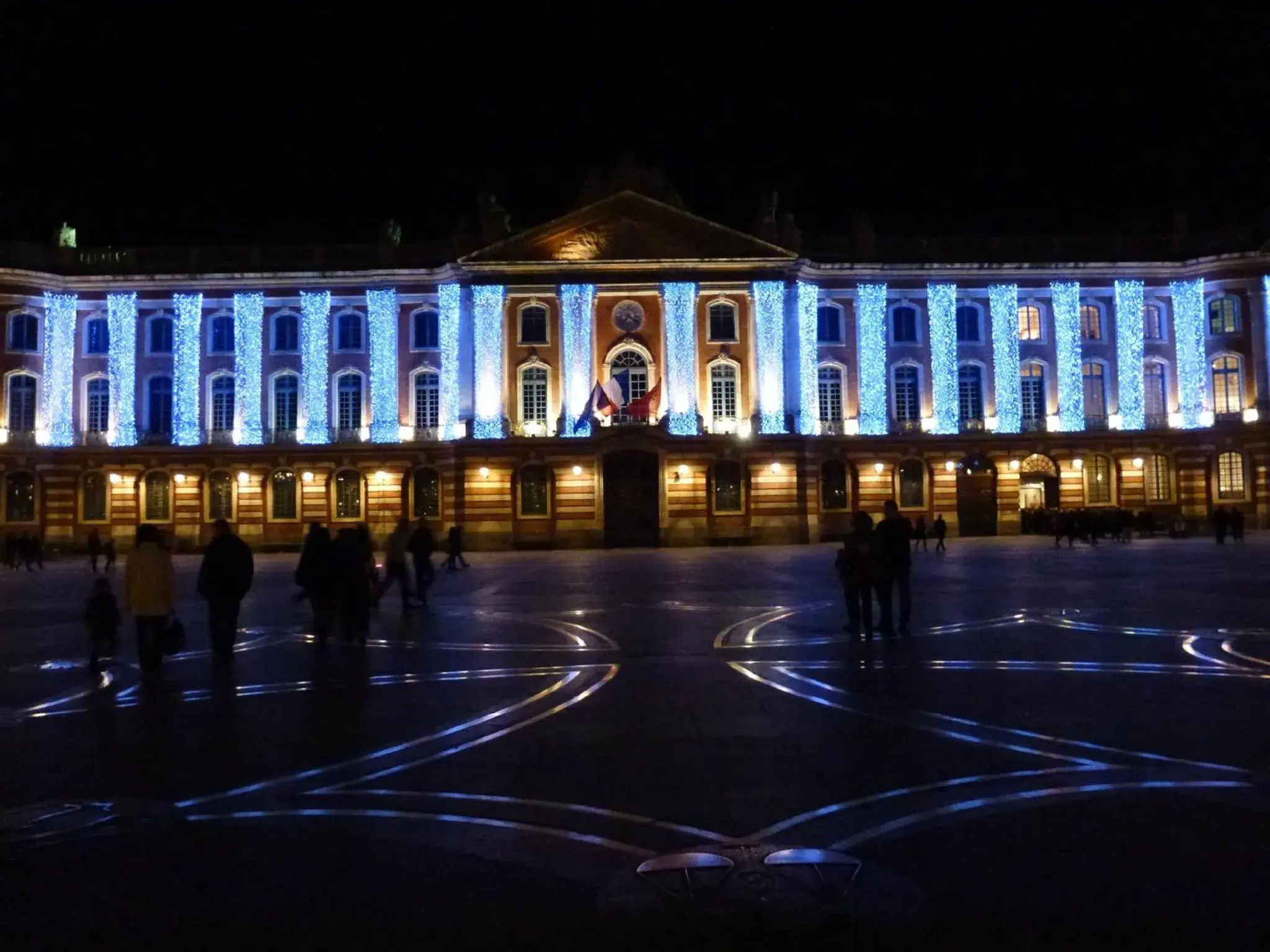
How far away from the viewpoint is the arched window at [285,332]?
50.3 meters

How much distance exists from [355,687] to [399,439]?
39.0 metres

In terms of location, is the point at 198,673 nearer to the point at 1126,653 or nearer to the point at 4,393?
the point at 1126,653

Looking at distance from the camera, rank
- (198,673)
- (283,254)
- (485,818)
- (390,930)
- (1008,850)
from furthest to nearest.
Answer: (283,254)
(198,673)
(485,818)
(1008,850)
(390,930)

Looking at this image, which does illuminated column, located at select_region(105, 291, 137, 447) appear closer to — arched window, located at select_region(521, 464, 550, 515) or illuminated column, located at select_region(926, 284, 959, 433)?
arched window, located at select_region(521, 464, 550, 515)

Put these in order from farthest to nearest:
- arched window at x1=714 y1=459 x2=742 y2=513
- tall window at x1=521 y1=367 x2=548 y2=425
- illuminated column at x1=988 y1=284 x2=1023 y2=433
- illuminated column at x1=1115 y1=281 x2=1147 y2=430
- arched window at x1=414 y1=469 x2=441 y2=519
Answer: illuminated column at x1=1115 y1=281 x2=1147 y2=430
illuminated column at x1=988 y1=284 x2=1023 y2=433
arched window at x1=414 y1=469 x2=441 y2=519
tall window at x1=521 y1=367 x2=548 y2=425
arched window at x1=714 y1=459 x2=742 y2=513

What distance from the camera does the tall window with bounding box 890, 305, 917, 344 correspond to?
2009 inches

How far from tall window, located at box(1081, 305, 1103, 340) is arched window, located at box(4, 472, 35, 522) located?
48.6 m

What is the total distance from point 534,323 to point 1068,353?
81.3 feet

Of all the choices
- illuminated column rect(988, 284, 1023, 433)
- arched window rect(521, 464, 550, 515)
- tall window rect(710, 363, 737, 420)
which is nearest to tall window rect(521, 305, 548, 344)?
arched window rect(521, 464, 550, 515)

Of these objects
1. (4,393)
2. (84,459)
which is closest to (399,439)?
(84,459)

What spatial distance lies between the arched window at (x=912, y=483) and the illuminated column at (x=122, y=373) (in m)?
34.9

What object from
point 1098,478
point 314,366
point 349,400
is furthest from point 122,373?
point 1098,478

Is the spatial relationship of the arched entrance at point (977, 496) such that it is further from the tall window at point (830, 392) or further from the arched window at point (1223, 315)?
the arched window at point (1223, 315)

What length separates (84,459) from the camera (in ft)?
160
